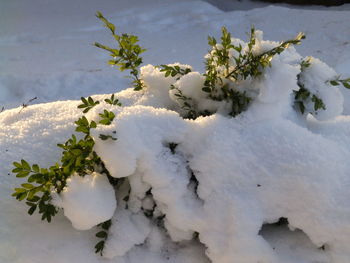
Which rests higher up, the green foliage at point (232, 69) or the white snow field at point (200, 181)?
the green foliage at point (232, 69)

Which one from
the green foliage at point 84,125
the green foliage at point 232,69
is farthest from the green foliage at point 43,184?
the green foliage at point 232,69

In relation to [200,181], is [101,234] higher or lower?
lower

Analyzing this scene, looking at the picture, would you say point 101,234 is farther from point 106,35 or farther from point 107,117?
point 106,35

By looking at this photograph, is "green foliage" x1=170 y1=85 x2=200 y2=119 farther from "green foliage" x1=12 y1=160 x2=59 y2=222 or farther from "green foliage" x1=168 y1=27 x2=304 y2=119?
"green foliage" x1=12 y1=160 x2=59 y2=222

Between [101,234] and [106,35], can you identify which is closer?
[101,234]

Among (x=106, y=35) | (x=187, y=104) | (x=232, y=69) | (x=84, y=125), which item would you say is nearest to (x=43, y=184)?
(x=84, y=125)

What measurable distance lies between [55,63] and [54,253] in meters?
2.90

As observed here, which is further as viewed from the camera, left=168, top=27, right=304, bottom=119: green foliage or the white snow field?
left=168, top=27, right=304, bottom=119: green foliage

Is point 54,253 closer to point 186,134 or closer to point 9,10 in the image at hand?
point 186,134

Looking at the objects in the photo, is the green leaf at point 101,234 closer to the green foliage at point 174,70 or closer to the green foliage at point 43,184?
the green foliage at point 43,184

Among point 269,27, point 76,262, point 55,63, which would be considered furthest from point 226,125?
point 269,27

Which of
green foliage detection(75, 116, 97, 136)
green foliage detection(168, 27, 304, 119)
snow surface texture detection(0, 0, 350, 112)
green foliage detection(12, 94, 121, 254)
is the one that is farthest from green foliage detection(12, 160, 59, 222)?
snow surface texture detection(0, 0, 350, 112)

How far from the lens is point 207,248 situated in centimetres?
143

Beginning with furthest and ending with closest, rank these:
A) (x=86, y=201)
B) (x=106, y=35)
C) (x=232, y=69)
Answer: (x=106, y=35) < (x=232, y=69) < (x=86, y=201)
